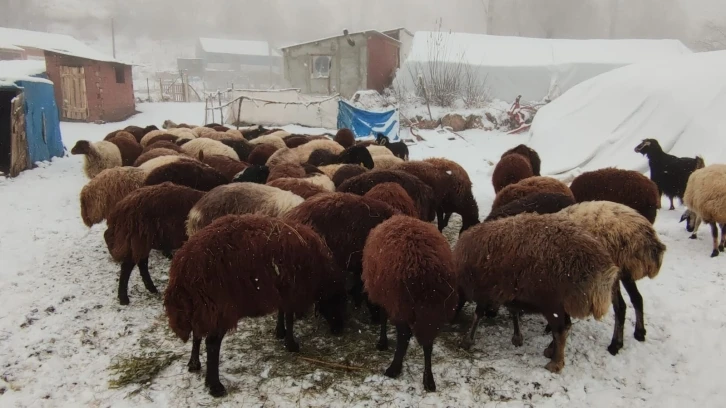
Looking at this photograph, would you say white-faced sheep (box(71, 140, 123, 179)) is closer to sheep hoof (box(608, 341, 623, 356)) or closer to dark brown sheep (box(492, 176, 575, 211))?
dark brown sheep (box(492, 176, 575, 211))

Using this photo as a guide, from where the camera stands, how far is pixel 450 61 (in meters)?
29.0

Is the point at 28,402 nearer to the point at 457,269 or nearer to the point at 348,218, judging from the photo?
the point at 348,218

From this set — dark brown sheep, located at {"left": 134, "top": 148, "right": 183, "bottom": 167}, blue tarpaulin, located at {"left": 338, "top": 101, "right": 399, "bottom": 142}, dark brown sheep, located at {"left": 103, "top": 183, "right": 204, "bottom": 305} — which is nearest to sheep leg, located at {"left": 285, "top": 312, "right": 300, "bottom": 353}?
dark brown sheep, located at {"left": 103, "top": 183, "right": 204, "bottom": 305}

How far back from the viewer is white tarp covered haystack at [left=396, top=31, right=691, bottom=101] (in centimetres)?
2831

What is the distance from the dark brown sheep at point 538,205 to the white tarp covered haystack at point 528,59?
23.9 metres

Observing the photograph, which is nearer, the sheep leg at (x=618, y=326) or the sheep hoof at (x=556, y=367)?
the sheep hoof at (x=556, y=367)

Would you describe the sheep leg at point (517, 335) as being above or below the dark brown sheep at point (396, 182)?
below

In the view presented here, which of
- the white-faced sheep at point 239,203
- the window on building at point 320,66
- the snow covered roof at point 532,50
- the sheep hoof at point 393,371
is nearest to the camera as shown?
the sheep hoof at point 393,371

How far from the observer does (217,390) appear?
3.68m

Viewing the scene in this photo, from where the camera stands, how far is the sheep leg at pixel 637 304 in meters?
4.50

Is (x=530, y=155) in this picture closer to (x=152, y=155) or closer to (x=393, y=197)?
(x=393, y=197)

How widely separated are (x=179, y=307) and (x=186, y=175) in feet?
12.9

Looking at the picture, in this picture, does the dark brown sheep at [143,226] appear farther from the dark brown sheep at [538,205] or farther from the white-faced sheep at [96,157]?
the white-faced sheep at [96,157]

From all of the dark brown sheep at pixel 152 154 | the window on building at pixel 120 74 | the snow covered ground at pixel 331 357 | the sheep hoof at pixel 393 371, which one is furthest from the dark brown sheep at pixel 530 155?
the window on building at pixel 120 74
